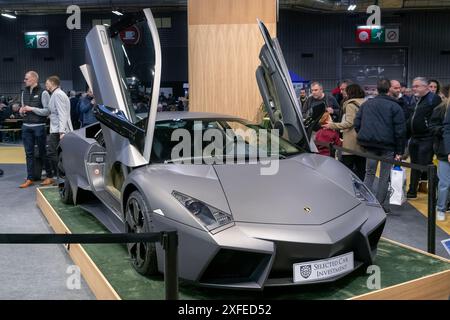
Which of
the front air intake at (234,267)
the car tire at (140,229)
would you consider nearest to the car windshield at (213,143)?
the car tire at (140,229)

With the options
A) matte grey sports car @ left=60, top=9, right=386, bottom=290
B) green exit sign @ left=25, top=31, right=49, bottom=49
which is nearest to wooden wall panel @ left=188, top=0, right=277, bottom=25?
matte grey sports car @ left=60, top=9, right=386, bottom=290

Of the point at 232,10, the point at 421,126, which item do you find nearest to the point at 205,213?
the point at 421,126

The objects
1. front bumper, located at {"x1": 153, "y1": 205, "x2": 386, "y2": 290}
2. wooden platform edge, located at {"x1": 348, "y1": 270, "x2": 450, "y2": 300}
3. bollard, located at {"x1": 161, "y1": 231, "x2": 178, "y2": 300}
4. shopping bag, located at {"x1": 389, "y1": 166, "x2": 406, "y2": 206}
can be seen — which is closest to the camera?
bollard, located at {"x1": 161, "y1": 231, "x2": 178, "y2": 300}

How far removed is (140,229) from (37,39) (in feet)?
62.8

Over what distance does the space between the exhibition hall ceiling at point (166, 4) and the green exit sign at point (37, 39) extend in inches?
142

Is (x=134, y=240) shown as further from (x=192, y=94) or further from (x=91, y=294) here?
(x=192, y=94)

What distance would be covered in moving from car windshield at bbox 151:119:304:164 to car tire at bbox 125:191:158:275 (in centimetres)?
36

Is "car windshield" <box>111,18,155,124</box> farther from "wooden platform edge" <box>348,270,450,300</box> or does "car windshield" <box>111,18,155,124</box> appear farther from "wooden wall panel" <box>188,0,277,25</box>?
"wooden wall panel" <box>188,0,277,25</box>

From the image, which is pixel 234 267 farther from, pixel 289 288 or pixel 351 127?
pixel 351 127

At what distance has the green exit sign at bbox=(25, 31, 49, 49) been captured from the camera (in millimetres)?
19844

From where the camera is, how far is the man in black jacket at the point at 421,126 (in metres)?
5.55

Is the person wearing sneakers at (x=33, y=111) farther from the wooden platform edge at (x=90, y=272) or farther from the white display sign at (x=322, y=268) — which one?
the white display sign at (x=322, y=268)

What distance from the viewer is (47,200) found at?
206 inches
